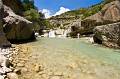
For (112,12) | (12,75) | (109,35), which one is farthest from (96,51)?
(12,75)

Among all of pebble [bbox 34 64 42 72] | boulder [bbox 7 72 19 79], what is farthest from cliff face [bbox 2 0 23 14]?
boulder [bbox 7 72 19 79]

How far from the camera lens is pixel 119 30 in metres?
23.0

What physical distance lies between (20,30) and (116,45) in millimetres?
11107

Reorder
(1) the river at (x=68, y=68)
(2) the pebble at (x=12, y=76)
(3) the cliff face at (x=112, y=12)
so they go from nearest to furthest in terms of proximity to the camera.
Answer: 1. (2) the pebble at (x=12, y=76)
2. (1) the river at (x=68, y=68)
3. (3) the cliff face at (x=112, y=12)

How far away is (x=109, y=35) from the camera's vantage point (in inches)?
963

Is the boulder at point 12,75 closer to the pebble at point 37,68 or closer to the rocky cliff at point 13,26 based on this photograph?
the pebble at point 37,68

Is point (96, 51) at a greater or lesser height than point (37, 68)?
greater

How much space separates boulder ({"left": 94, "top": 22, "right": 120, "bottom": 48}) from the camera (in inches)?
912

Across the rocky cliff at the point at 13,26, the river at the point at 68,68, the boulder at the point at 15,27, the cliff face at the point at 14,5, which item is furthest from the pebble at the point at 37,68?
the cliff face at the point at 14,5

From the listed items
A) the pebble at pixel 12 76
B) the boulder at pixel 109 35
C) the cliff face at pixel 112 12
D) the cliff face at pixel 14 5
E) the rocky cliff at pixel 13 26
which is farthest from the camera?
the cliff face at pixel 14 5

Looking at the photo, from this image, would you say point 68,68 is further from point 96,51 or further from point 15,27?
point 15,27

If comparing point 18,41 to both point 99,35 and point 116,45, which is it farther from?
point 116,45

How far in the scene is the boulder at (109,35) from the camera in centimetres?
2317

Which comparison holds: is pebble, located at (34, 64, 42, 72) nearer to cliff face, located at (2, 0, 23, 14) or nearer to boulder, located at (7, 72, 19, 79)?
boulder, located at (7, 72, 19, 79)
